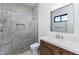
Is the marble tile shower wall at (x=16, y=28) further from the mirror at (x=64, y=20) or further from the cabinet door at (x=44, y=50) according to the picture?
the mirror at (x=64, y=20)

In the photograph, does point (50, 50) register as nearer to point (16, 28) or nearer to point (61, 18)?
point (61, 18)

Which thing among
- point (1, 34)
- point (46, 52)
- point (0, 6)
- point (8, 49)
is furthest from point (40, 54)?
point (0, 6)

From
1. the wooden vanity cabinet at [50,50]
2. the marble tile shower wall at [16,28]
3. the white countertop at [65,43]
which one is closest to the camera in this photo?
the white countertop at [65,43]

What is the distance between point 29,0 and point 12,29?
0.54 m

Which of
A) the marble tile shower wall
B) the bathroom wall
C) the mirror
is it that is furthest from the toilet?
the mirror

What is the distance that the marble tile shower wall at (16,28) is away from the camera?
1.41 meters

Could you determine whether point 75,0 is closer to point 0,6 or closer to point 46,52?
point 46,52

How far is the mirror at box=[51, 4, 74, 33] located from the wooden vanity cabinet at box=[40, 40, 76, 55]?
0.31 meters

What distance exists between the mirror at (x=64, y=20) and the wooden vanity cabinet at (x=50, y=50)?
313 mm

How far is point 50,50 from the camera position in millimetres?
1433

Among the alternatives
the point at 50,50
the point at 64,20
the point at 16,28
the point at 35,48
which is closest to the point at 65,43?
the point at 50,50

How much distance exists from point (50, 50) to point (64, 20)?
519 millimetres

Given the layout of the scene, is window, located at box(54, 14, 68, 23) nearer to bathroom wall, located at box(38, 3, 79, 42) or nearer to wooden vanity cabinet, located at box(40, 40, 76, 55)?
bathroom wall, located at box(38, 3, 79, 42)

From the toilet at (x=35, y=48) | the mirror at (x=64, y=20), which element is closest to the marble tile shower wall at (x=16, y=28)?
the toilet at (x=35, y=48)
